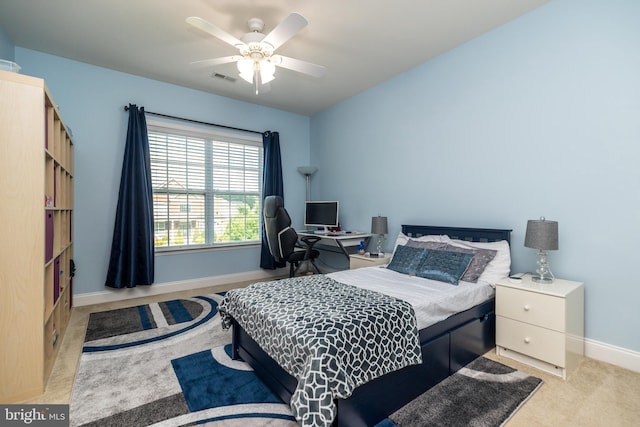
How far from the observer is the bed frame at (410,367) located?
147 cm

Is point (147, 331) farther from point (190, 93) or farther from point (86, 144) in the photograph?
point (190, 93)

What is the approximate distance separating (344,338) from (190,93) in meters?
3.85

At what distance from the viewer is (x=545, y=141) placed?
240cm

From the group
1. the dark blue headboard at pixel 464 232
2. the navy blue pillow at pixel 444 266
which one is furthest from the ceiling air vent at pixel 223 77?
the navy blue pillow at pixel 444 266

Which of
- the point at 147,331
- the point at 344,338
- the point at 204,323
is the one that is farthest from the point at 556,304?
the point at 147,331

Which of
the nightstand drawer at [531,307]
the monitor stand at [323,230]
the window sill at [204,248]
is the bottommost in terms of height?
the nightstand drawer at [531,307]

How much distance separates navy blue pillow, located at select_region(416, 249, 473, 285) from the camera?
238cm

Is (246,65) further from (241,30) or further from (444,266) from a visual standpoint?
(444,266)

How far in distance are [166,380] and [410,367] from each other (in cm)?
153

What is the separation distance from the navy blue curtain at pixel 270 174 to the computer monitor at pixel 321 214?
0.56 m

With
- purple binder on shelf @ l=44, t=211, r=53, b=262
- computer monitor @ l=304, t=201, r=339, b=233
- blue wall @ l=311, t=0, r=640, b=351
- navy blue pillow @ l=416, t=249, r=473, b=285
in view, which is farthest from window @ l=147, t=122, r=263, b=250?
navy blue pillow @ l=416, t=249, r=473, b=285

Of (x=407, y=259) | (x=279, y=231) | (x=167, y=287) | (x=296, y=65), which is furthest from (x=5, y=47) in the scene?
(x=407, y=259)

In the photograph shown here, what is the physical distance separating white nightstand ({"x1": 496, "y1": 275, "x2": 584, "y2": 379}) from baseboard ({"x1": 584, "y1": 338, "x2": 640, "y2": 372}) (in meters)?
0.05

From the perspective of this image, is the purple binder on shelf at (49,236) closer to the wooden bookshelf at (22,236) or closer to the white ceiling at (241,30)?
the wooden bookshelf at (22,236)
